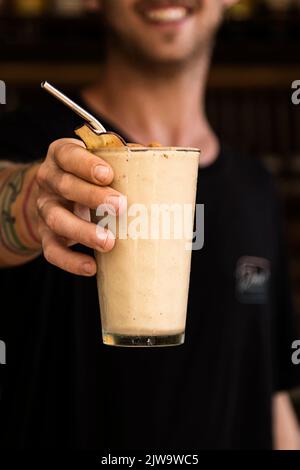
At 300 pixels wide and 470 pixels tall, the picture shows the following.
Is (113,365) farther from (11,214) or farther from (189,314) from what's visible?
(11,214)

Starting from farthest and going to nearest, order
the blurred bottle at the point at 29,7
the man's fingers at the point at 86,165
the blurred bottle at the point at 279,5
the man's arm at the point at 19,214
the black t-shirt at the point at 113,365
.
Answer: the blurred bottle at the point at 279,5
the blurred bottle at the point at 29,7
the black t-shirt at the point at 113,365
the man's arm at the point at 19,214
the man's fingers at the point at 86,165

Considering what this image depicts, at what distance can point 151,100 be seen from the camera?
1936 millimetres

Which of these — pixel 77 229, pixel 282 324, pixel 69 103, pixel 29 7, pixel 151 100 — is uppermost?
pixel 29 7

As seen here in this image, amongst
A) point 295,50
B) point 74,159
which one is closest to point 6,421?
point 74,159

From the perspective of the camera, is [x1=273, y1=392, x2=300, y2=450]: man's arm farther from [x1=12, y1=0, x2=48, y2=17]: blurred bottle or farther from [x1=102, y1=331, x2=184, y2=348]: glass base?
[x1=12, y1=0, x2=48, y2=17]: blurred bottle

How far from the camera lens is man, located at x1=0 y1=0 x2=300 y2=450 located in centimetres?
161

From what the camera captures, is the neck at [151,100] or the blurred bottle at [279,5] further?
the blurred bottle at [279,5]

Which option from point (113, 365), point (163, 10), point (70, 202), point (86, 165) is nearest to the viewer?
point (86, 165)

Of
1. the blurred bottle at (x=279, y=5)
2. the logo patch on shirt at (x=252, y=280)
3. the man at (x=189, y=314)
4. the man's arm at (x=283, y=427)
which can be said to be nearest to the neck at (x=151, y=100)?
the man at (x=189, y=314)

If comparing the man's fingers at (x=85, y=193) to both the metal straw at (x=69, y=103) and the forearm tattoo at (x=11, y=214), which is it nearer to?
the metal straw at (x=69, y=103)

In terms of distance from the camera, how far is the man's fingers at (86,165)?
0.96m

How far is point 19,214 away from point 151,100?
30.0 inches

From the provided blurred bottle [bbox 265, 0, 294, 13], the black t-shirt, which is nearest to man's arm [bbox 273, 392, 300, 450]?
the black t-shirt

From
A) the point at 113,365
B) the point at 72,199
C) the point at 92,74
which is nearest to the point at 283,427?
the point at 113,365
